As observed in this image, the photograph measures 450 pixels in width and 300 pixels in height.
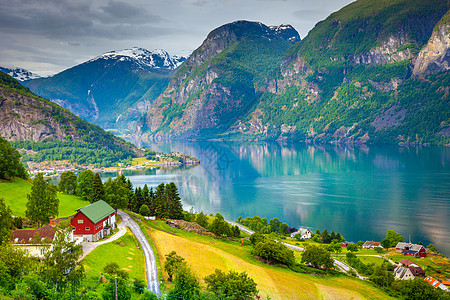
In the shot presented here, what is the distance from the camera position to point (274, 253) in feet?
A: 162

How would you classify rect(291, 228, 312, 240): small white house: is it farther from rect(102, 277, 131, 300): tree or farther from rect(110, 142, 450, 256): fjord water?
rect(102, 277, 131, 300): tree

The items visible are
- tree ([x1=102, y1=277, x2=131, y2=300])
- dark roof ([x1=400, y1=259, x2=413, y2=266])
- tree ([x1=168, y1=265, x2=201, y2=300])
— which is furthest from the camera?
dark roof ([x1=400, y1=259, x2=413, y2=266])

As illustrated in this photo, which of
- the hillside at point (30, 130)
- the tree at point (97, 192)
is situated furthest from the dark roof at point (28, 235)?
the hillside at point (30, 130)

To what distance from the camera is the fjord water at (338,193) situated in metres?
83.9

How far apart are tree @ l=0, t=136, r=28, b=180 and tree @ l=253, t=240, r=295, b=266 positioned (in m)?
47.4

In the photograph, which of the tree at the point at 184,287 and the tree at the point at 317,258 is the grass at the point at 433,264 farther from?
the tree at the point at 184,287

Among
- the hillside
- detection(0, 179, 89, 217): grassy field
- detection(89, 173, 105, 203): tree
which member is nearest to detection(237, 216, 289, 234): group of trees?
detection(89, 173, 105, 203): tree

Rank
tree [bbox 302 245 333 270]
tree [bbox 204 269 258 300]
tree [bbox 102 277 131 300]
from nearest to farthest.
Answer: tree [bbox 102 277 131 300] → tree [bbox 204 269 258 300] → tree [bbox 302 245 333 270]

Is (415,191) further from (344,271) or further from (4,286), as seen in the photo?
(4,286)

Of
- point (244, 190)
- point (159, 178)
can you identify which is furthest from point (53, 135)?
point (244, 190)

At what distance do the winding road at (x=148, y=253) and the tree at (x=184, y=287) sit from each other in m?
2.28

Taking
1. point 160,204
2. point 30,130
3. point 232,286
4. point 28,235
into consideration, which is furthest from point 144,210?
point 30,130

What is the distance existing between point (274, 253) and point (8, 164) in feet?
165

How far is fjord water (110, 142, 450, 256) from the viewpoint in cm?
8394
